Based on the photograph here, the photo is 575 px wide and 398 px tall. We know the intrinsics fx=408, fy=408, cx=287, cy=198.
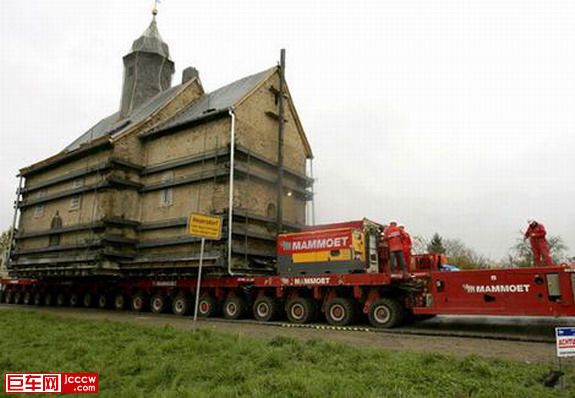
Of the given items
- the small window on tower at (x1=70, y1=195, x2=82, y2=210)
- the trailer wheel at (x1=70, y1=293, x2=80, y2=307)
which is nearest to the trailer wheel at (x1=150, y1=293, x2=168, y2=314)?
the small window on tower at (x1=70, y1=195, x2=82, y2=210)

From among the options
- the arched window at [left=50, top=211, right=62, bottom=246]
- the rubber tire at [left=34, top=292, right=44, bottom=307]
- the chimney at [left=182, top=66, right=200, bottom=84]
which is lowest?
the rubber tire at [left=34, top=292, right=44, bottom=307]

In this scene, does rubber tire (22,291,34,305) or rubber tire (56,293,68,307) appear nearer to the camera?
rubber tire (56,293,68,307)

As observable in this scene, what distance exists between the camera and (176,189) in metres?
15.9

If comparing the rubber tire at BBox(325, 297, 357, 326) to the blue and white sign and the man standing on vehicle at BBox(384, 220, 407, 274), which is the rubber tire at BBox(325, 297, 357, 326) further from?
the blue and white sign

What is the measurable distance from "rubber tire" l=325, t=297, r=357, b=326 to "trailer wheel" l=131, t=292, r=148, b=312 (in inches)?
335

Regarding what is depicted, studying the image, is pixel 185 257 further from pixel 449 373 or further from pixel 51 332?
pixel 449 373

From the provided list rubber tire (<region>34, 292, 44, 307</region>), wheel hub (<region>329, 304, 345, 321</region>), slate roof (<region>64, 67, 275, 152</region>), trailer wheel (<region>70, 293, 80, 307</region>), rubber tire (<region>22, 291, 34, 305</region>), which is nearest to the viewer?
wheel hub (<region>329, 304, 345, 321</region>)

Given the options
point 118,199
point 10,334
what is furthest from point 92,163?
point 10,334

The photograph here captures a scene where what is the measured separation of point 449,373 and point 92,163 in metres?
17.0

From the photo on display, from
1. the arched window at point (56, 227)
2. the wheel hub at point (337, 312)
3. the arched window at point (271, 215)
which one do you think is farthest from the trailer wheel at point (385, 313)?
the arched window at point (56, 227)

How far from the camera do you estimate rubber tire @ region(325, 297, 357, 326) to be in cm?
1102

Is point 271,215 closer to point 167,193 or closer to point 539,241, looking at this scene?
point 167,193

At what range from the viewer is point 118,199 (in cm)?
1650

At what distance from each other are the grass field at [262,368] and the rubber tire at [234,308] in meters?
5.48
